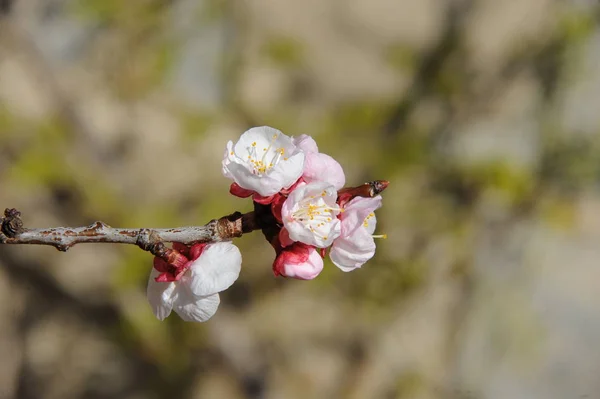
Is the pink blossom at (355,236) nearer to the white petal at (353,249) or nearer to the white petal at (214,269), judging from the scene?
the white petal at (353,249)

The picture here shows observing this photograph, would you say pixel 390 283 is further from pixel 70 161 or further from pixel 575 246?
pixel 70 161

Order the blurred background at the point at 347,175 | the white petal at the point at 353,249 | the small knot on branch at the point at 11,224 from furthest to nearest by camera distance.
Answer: the blurred background at the point at 347,175 < the white petal at the point at 353,249 < the small knot on branch at the point at 11,224

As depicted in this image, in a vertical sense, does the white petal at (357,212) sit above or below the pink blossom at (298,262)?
Result: above

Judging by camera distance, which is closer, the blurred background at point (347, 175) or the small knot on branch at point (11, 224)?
the small knot on branch at point (11, 224)

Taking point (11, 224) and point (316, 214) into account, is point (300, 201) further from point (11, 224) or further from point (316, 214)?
point (11, 224)

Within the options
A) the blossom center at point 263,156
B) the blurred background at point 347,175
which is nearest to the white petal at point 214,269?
the blossom center at point 263,156

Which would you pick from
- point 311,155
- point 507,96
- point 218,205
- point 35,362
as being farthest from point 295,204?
point 35,362

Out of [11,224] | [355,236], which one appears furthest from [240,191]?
[11,224]
